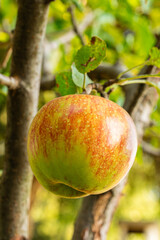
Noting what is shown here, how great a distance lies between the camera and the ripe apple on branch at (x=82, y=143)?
0.49m

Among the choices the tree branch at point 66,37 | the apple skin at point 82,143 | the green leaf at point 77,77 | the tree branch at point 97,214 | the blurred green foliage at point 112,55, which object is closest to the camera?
the apple skin at point 82,143

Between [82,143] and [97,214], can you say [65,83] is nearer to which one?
[82,143]

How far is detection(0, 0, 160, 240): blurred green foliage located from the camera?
1.39 meters

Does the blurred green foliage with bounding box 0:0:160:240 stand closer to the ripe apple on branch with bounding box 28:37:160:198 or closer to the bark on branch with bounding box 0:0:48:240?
the bark on branch with bounding box 0:0:48:240

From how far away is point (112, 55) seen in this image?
5.45ft

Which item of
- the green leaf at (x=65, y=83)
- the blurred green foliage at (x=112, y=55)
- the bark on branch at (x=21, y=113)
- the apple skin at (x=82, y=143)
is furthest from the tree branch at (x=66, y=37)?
the apple skin at (x=82, y=143)

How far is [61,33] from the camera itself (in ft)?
6.77

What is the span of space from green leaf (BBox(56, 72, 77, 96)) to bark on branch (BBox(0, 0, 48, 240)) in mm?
129

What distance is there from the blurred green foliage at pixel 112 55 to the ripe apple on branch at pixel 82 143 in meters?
0.24

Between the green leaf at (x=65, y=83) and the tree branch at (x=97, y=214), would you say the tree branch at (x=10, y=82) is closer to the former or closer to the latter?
the green leaf at (x=65, y=83)

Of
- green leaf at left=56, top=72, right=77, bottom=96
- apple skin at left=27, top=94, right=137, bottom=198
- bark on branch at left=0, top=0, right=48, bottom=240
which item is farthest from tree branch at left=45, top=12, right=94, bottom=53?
apple skin at left=27, top=94, right=137, bottom=198

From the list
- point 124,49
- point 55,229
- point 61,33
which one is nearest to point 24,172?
point 124,49

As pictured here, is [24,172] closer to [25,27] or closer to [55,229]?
[25,27]

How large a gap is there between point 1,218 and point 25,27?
0.52m
